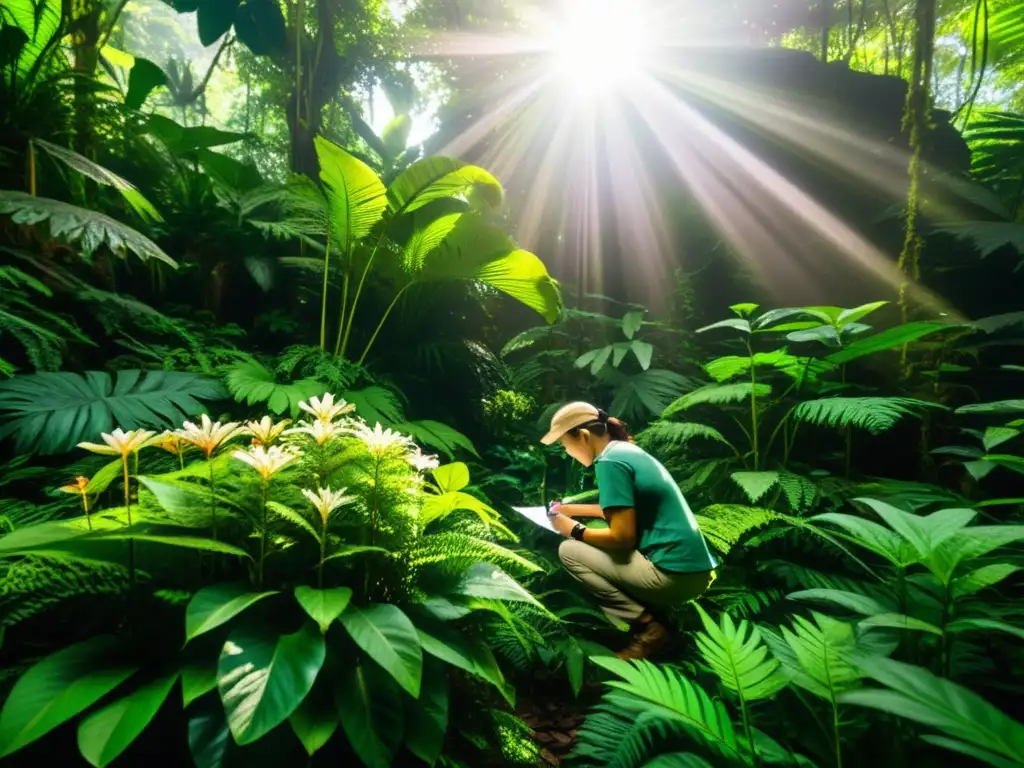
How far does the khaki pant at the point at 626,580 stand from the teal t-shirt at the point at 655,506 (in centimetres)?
5

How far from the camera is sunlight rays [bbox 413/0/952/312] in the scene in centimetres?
480

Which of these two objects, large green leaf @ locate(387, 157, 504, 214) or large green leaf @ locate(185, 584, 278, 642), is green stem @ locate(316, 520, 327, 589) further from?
large green leaf @ locate(387, 157, 504, 214)

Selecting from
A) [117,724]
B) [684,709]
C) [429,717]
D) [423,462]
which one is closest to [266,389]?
[423,462]

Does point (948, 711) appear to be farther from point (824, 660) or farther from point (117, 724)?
point (117, 724)

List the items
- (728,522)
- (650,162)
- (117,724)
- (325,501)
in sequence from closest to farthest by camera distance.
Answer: (117,724) < (325,501) < (728,522) < (650,162)

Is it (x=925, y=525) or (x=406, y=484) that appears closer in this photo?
(x=925, y=525)

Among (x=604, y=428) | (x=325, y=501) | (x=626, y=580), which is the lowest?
(x=626, y=580)

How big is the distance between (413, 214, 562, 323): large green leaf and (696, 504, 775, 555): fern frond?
71.3 inches

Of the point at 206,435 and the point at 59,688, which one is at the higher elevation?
the point at 206,435

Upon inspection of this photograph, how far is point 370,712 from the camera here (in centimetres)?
92

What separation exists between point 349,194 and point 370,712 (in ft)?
9.12

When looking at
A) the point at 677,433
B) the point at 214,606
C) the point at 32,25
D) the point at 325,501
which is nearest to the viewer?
the point at 214,606

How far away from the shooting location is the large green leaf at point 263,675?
30.1 inches

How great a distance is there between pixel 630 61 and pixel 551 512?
625cm
